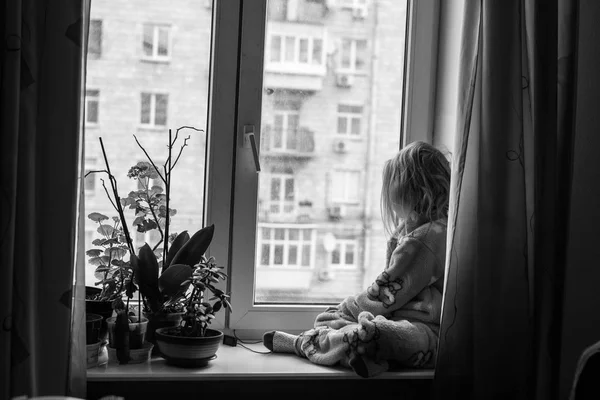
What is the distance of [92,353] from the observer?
1750 millimetres

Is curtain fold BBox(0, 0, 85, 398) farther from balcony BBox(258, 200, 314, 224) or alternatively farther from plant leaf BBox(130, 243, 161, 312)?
balcony BBox(258, 200, 314, 224)

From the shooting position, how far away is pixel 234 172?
2104 millimetres

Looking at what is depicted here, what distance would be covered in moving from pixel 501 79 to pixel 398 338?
2.31 feet

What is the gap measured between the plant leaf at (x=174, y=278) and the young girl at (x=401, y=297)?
1.10 ft

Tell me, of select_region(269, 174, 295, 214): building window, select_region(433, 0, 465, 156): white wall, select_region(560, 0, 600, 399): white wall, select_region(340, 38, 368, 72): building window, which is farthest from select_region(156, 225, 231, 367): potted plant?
select_region(560, 0, 600, 399): white wall

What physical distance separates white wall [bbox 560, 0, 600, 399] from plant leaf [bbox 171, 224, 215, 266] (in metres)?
0.98

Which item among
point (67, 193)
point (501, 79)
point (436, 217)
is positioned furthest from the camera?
point (436, 217)

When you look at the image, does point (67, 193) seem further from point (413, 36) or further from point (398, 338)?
point (413, 36)

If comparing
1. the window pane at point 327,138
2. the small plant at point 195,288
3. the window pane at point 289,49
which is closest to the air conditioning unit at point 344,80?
the window pane at point 327,138

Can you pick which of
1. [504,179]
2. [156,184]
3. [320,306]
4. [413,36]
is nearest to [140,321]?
[156,184]

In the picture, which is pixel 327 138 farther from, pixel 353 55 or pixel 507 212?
pixel 507 212

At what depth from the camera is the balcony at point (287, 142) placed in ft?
7.04

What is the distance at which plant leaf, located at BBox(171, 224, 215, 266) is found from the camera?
1859mm

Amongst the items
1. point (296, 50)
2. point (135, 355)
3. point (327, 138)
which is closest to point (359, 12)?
point (296, 50)
